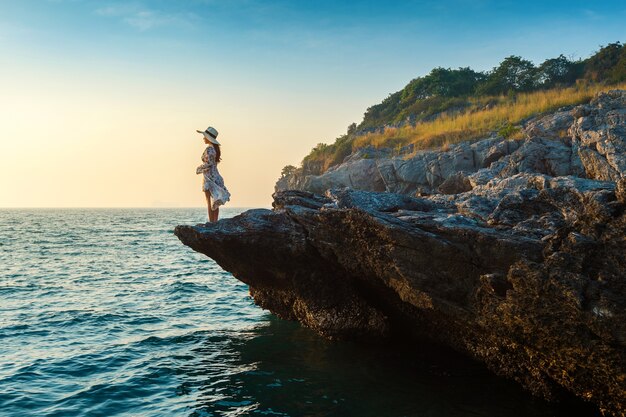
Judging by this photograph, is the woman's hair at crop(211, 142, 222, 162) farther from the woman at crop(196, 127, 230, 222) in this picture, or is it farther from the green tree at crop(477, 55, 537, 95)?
the green tree at crop(477, 55, 537, 95)

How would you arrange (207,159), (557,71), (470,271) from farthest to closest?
(557,71) < (207,159) < (470,271)

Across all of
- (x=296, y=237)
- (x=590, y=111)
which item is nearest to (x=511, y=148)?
(x=590, y=111)

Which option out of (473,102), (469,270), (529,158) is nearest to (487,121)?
(473,102)

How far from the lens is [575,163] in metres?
26.0

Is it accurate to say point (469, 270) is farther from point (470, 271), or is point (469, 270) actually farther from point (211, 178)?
point (211, 178)

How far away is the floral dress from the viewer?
1528 cm

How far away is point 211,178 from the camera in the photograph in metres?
15.4

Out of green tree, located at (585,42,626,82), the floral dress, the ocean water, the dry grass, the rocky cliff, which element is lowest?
the ocean water

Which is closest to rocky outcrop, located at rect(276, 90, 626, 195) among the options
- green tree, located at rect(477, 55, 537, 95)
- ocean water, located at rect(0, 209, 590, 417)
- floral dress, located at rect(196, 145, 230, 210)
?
floral dress, located at rect(196, 145, 230, 210)

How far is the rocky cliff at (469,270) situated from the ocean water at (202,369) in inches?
28.0

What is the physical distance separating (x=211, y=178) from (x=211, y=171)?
214 mm

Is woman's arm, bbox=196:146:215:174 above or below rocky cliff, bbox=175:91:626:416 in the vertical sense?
above

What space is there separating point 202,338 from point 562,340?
9583 millimetres

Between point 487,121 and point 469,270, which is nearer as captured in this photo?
point 469,270
